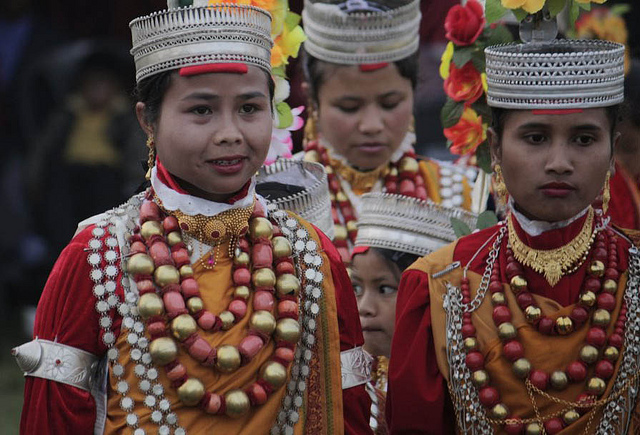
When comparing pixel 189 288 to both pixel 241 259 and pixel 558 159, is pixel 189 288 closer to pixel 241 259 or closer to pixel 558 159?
pixel 241 259

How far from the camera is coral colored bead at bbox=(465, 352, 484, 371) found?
353cm

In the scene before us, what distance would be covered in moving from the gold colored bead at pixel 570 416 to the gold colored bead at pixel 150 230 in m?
1.26

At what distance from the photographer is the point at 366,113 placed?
536 cm

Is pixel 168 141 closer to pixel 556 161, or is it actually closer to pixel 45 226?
pixel 556 161

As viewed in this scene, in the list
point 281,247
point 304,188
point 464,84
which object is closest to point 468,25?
point 464,84

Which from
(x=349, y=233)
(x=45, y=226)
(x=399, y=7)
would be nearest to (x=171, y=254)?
(x=349, y=233)

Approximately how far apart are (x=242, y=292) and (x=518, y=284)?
83 cm

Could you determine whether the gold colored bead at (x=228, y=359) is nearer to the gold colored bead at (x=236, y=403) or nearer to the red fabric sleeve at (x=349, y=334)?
the gold colored bead at (x=236, y=403)

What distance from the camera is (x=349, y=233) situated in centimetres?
537

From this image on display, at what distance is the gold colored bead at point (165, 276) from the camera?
10.7 ft

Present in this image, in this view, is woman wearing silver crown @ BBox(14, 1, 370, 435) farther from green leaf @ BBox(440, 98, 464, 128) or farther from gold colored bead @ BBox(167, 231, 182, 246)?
green leaf @ BBox(440, 98, 464, 128)

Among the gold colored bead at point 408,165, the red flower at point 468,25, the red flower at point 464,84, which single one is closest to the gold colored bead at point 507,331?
the red flower at point 464,84

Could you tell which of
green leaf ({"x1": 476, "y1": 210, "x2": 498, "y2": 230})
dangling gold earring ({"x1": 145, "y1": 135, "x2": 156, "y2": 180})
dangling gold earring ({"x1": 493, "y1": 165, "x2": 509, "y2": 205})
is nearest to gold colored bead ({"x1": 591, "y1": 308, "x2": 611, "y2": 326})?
dangling gold earring ({"x1": 493, "y1": 165, "x2": 509, "y2": 205})

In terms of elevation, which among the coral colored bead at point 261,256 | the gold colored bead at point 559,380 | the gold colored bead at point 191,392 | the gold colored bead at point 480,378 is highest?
the coral colored bead at point 261,256
